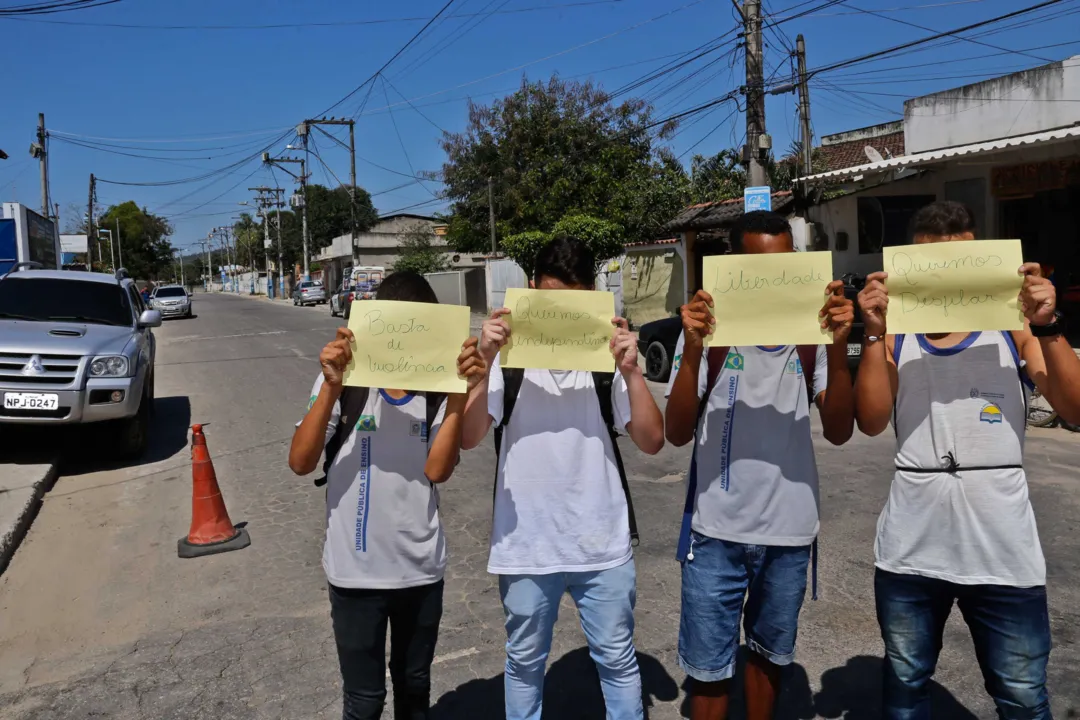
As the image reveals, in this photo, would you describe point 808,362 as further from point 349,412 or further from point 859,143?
point 859,143

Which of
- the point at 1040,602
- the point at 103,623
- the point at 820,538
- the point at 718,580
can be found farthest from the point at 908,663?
the point at 103,623

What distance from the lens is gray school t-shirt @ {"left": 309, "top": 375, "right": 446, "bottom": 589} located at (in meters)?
2.45

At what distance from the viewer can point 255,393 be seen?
470 inches

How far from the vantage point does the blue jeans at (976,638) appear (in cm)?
224

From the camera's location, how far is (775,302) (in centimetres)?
241

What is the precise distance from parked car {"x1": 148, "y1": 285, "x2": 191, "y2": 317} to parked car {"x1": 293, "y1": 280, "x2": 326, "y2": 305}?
9.51 m

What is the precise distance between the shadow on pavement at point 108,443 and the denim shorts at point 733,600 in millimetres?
6726

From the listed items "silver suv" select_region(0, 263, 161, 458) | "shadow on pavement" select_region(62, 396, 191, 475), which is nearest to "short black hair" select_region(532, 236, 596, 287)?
"silver suv" select_region(0, 263, 161, 458)

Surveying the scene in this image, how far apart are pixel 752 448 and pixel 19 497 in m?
5.97

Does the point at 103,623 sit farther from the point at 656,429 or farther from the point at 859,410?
the point at 859,410

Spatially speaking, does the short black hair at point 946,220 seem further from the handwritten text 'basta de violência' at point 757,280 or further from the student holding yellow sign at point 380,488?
the student holding yellow sign at point 380,488

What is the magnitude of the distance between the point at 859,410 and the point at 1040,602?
2.30 feet

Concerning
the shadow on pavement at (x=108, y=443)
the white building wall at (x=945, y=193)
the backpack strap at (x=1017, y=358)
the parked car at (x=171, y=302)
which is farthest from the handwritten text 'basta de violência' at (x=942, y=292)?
the parked car at (x=171, y=302)

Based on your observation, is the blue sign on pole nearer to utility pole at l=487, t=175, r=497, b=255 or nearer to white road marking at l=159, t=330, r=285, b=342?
white road marking at l=159, t=330, r=285, b=342
